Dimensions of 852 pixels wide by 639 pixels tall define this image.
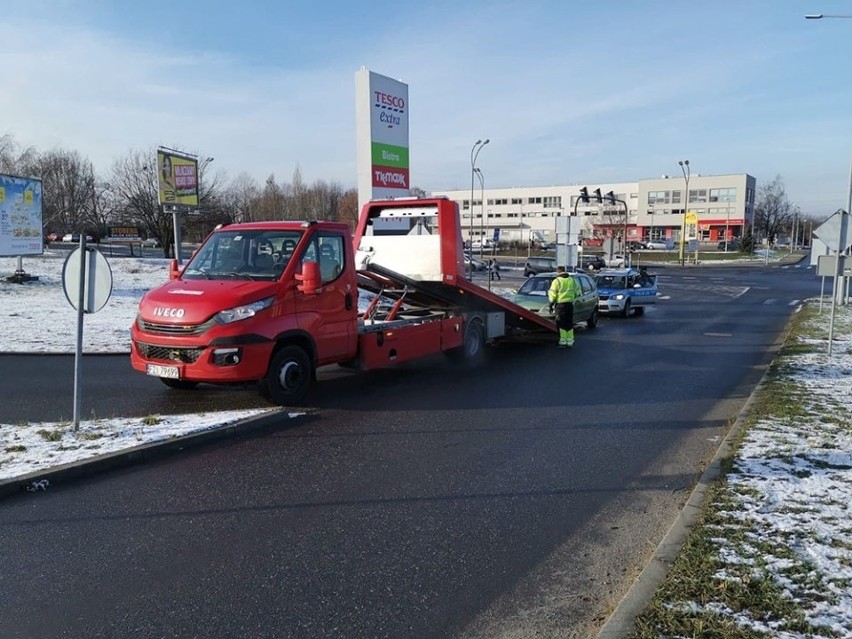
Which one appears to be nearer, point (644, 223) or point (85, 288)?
point (85, 288)

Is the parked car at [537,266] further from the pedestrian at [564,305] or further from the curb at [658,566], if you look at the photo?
the curb at [658,566]

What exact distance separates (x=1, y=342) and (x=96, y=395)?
510 cm

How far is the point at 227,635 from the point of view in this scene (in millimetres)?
3332

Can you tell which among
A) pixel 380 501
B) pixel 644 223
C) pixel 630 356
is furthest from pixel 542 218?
pixel 380 501

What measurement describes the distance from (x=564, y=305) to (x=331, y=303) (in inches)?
274

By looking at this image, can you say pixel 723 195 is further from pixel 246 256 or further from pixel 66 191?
pixel 246 256

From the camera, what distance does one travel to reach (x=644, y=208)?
116m

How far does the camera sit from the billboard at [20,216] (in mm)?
22750

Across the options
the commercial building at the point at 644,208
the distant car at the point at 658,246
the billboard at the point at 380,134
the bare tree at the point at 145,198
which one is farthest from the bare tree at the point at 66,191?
the distant car at the point at 658,246

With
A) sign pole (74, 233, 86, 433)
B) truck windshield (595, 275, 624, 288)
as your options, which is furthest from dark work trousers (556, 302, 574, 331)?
sign pole (74, 233, 86, 433)

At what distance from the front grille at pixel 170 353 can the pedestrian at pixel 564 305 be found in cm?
871

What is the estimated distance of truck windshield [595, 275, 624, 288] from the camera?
886 inches

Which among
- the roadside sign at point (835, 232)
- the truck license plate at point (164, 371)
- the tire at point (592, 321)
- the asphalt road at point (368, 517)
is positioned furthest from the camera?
the tire at point (592, 321)

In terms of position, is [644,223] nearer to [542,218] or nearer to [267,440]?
[542,218]
